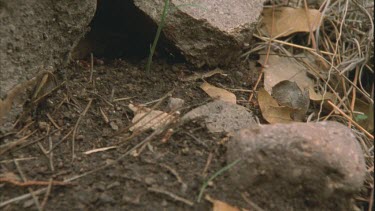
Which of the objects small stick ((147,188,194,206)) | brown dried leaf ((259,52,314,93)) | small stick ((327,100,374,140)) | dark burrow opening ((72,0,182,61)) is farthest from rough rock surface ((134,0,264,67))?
small stick ((147,188,194,206))

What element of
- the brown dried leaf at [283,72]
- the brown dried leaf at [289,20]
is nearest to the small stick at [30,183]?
the brown dried leaf at [283,72]

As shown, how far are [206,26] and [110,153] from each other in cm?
62

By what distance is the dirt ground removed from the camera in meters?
1.36

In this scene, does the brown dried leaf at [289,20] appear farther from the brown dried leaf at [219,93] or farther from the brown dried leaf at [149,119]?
the brown dried leaf at [149,119]

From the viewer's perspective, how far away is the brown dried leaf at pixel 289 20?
227cm

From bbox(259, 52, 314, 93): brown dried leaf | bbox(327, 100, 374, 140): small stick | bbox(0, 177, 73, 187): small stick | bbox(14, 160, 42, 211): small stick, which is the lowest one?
bbox(14, 160, 42, 211): small stick

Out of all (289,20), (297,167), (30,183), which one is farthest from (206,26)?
(30,183)

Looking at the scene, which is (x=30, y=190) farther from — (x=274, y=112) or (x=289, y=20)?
(x=289, y=20)

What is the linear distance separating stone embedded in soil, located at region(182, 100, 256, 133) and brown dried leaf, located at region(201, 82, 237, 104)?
0.31 feet

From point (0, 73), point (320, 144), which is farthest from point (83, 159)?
point (320, 144)

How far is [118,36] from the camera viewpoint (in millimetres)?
2076

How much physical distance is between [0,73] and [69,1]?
12.0 inches

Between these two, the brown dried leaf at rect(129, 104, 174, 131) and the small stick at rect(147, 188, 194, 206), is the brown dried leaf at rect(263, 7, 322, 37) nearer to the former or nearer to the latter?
the brown dried leaf at rect(129, 104, 174, 131)

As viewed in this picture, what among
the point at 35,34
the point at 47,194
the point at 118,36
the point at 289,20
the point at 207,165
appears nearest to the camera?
the point at 47,194
